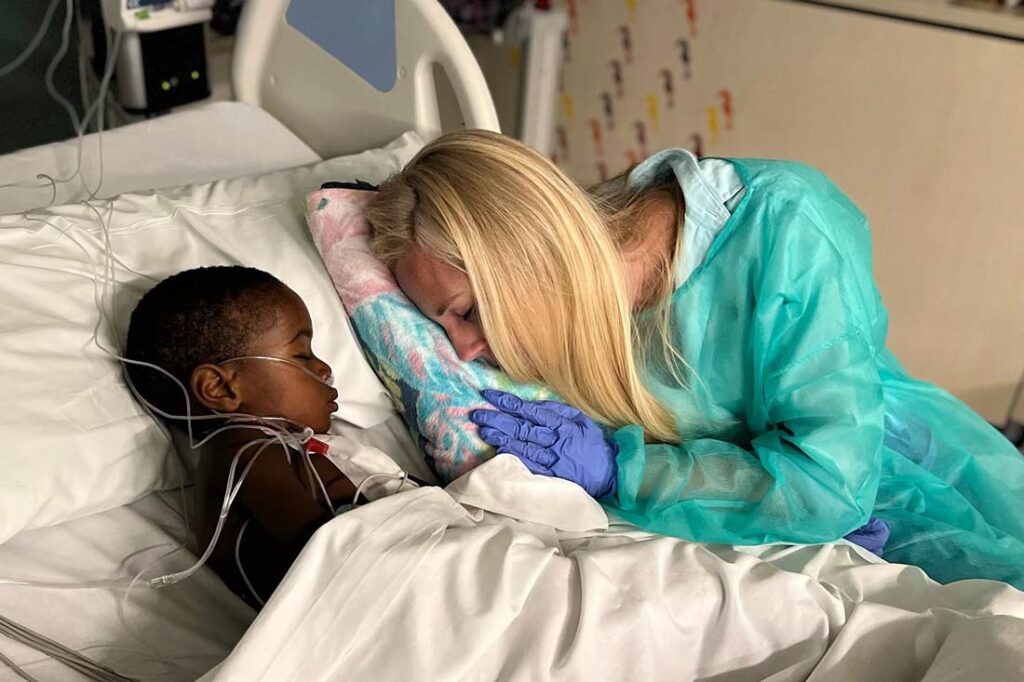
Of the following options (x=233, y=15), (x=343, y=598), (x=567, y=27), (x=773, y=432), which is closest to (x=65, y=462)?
(x=343, y=598)

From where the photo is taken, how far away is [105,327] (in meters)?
1.23

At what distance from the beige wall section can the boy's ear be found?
6.07ft

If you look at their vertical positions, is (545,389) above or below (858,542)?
above

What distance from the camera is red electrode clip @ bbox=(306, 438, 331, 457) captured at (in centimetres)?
118

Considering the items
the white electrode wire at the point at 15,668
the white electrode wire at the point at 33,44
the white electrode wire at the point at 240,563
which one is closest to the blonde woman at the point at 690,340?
the white electrode wire at the point at 240,563

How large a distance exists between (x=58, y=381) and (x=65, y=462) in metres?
0.11

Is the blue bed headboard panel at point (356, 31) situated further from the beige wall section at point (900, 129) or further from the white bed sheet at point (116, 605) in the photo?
the beige wall section at point (900, 129)

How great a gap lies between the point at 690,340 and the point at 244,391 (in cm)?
64

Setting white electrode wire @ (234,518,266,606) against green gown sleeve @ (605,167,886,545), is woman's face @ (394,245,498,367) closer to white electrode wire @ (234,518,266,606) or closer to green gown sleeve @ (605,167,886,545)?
green gown sleeve @ (605,167,886,545)

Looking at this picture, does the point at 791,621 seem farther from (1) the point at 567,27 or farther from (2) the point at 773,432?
(1) the point at 567,27

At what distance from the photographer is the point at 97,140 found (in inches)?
64.1

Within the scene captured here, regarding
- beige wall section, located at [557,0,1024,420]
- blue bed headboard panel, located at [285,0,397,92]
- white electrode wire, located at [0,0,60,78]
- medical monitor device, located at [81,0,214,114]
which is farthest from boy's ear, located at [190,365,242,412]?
beige wall section, located at [557,0,1024,420]

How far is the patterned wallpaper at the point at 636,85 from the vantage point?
8.53ft

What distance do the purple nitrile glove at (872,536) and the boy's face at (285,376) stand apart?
0.77 meters
